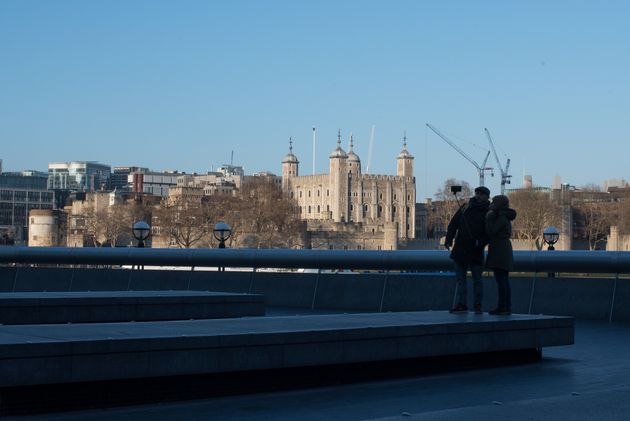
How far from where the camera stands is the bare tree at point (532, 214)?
485ft

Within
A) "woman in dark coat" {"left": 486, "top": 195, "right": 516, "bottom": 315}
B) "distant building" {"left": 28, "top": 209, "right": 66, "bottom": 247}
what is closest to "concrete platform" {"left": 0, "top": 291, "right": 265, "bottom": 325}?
"woman in dark coat" {"left": 486, "top": 195, "right": 516, "bottom": 315}

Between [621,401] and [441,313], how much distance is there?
3.67 m

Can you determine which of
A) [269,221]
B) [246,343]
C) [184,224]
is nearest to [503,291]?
[246,343]

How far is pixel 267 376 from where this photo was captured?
29.0 ft

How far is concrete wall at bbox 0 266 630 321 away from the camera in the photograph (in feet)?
51.7

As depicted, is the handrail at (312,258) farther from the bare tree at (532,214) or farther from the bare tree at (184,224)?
the bare tree at (532,214)

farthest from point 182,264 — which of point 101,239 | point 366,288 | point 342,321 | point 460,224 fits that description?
point 101,239

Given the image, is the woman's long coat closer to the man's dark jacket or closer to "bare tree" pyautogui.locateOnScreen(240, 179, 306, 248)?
the man's dark jacket

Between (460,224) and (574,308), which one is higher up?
(460,224)

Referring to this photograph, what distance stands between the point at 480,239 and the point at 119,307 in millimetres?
4155

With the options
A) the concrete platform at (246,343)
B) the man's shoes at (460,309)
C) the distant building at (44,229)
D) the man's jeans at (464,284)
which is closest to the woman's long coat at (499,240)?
the man's jeans at (464,284)

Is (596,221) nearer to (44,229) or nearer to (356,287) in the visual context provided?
(44,229)

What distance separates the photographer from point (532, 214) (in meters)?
150

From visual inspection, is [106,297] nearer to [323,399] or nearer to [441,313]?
[441,313]
